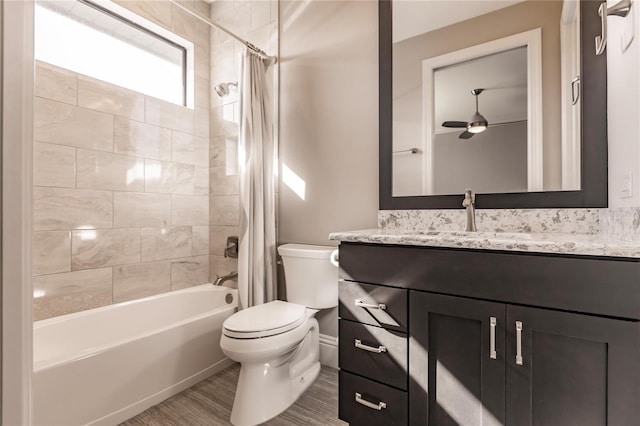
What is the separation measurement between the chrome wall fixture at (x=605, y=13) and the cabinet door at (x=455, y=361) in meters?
1.04

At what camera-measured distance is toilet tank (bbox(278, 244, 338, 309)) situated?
6.37 ft

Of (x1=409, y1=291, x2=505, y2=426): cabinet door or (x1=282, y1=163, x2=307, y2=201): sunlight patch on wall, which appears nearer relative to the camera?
(x1=409, y1=291, x2=505, y2=426): cabinet door

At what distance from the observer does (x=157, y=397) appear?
171 cm

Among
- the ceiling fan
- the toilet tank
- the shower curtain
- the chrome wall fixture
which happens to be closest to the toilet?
the toilet tank

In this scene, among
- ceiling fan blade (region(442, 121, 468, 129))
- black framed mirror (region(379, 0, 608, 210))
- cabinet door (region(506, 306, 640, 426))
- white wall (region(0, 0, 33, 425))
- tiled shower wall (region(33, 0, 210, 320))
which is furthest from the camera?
tiled shower wall (region(33, 0, 210, 320))

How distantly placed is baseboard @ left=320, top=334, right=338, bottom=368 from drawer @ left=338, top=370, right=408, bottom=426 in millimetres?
741

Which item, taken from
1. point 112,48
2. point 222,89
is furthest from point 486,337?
point 112,48

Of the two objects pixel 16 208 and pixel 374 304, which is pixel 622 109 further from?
pixel 16 208

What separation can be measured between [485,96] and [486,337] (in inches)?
46.5

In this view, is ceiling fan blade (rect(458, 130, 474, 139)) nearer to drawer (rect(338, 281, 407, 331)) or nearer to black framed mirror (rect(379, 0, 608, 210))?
black framed mirror (rect(379, 0, 608, 210))

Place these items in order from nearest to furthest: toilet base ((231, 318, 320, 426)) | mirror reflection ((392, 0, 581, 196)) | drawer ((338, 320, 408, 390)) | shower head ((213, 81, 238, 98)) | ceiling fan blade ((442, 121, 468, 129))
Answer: drawer ((338, 320, 408, 390)) → mirror reflection ((392, 0, 581, 196)) → toilet base ((231, 318, 320, 426)) → ceiling fan blade ((442, 121, 468, 129)) → shower head ((213, 81, 238, 98))

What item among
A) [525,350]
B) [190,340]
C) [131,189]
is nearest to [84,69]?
[131,189]

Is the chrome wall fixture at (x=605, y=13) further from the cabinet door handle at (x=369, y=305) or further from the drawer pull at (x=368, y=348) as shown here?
the drawer pull at (x=368, y=348)

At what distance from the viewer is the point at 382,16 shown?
6.28 ft
